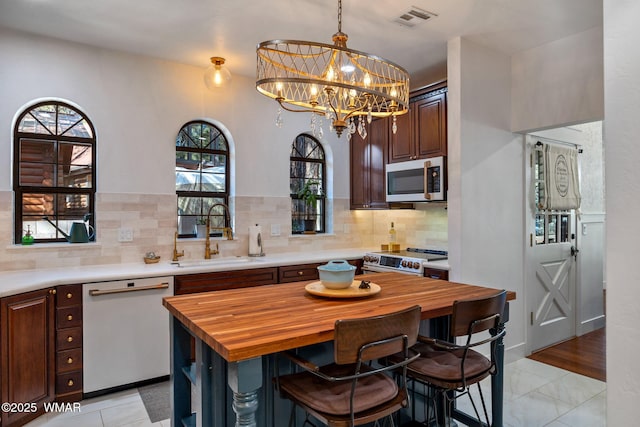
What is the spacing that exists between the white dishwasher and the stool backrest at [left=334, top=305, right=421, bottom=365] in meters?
2.11

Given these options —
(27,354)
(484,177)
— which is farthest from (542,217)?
(27,354)

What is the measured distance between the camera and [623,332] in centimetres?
124

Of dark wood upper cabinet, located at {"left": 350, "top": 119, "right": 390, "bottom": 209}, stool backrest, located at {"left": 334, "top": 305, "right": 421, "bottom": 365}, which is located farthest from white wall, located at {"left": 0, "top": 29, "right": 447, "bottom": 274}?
stool backrest, located at {"left": 334, "top": 305, "right": 421, "bottom": 365}

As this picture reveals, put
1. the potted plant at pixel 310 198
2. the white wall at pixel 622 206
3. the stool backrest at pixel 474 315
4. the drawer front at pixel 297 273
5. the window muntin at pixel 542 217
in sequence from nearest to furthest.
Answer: the white wall at pixel 622 206 → the stool backrest at pixel 474 315 → the drawer front at pixel 297 273 → the window muntin at pixel 542 217 → the potted plant at pixel 310 198

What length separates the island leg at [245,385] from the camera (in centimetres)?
141

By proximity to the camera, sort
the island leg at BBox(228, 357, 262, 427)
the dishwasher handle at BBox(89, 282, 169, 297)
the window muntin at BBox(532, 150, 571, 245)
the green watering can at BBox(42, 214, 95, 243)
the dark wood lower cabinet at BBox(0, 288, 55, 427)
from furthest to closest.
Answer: the window muntin at BBox(532, 150, 571, 245) → the green watering can at BBox(42, 214, 95, 243) → the dishwasher handle at BBox(89, 282, 169, 297) → the dark wood lower cabinet at BBox(0, 288, 55, 427) → the island leg at BBox(228, 357, 262, 427)

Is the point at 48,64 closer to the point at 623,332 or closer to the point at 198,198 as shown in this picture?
the point at 198,198

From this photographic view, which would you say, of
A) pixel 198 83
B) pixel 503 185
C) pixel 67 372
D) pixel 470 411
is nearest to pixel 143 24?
pixel 198 83

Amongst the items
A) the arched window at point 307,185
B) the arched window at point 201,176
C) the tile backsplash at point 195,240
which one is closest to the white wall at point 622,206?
the tile backsplash at point 195,240

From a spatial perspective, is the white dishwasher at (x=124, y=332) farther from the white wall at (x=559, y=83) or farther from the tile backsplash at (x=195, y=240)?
the white wall at (x=559, y=83)

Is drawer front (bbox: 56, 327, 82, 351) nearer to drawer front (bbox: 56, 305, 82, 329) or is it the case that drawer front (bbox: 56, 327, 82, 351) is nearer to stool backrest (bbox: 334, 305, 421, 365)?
drawer front (bbox: 56, 305, 82, 329)

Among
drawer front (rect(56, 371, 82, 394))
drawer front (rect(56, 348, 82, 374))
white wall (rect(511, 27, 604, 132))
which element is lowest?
drawer front (rect(56, 371, 82, 394))

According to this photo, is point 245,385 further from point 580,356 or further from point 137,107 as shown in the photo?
point 580,356

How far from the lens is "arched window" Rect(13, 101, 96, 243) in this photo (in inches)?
126
